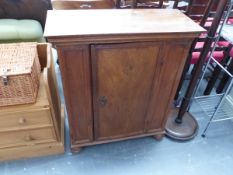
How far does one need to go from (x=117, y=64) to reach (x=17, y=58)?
1.83ft

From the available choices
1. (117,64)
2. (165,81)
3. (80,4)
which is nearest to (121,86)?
(117,64)

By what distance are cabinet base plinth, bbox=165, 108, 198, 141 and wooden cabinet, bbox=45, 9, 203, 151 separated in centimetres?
29

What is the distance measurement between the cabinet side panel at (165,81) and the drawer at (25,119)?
24.8 inches

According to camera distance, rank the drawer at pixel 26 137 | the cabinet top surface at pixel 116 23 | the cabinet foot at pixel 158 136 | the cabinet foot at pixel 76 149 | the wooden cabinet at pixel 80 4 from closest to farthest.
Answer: the cabinet top surface at pixel 116 23 < the drawer at pixel 26 137 < the cabinet foot at pixel 76 149 < the cabinet foot at pixel 158 136 < the wooden cabinet at pixel 80 4

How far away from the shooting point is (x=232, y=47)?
1.53 meters

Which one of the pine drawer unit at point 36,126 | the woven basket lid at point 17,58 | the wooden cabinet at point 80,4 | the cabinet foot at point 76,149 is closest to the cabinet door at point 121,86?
the cabinet foot at point 76,149

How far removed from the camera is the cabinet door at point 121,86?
3.06ft

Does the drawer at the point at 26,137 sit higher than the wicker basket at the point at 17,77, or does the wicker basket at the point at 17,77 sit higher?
the wicker basket at the point at 17,77

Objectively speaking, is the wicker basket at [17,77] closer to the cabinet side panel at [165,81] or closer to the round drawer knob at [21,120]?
the round drawer knob at [21,120]

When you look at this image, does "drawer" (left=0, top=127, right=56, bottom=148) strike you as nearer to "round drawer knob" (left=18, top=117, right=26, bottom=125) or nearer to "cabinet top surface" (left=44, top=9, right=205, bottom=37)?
"round drawer knob" (left=18, top=117, right=26, bottom=125)

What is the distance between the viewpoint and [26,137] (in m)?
1.22

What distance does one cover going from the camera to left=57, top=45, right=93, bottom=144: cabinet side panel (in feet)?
2.89

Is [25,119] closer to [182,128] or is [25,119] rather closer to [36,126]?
[36,126]

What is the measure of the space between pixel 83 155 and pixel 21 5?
5.07ft
